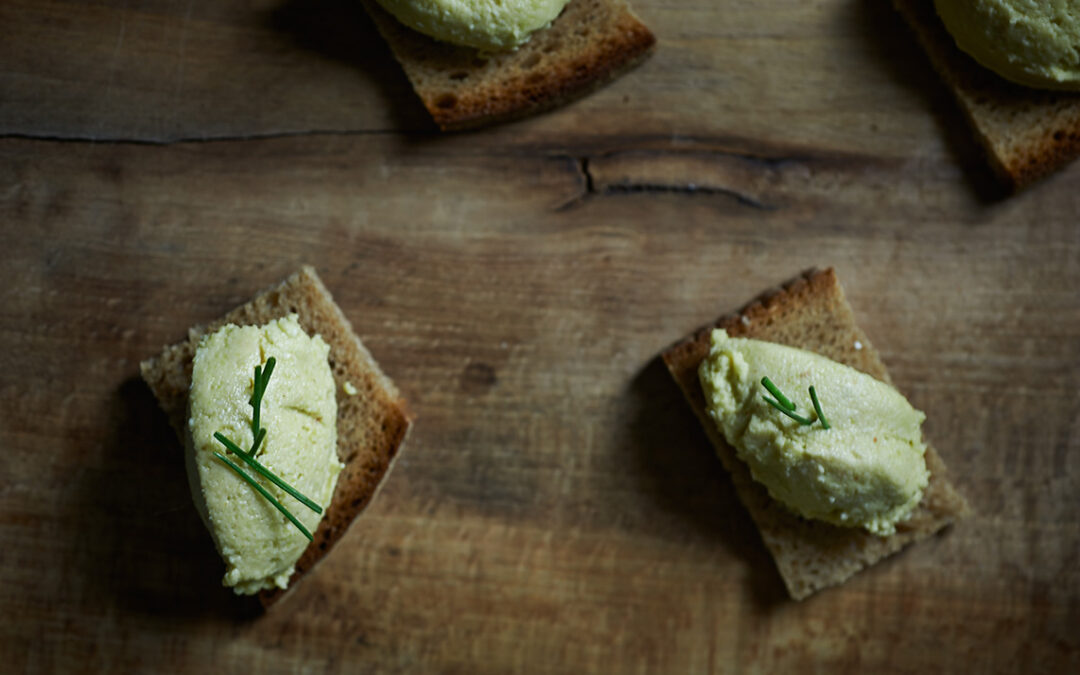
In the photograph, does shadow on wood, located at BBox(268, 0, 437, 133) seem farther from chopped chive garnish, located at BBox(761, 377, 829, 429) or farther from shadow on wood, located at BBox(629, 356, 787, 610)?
chopped chive garnish, located at BBox(761, 377, 829, 429)

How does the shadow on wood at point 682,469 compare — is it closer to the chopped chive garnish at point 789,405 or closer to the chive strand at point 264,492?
the chopped chive garnish at point 789,405

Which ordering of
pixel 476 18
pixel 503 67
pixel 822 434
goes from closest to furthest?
1. pixel 822 434
2. pixel 476 18
3. pixel 503 67

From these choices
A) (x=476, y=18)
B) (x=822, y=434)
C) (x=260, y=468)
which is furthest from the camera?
(x=476, y=18)

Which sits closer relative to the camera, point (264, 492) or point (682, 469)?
point (264, 492)

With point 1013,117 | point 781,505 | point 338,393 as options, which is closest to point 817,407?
point 781,505

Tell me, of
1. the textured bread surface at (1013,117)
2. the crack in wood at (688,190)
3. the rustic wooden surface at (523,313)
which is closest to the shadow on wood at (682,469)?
the rustic wooden surface at (523,313)

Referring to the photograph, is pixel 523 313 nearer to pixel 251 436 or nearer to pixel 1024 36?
pixel 251 436
